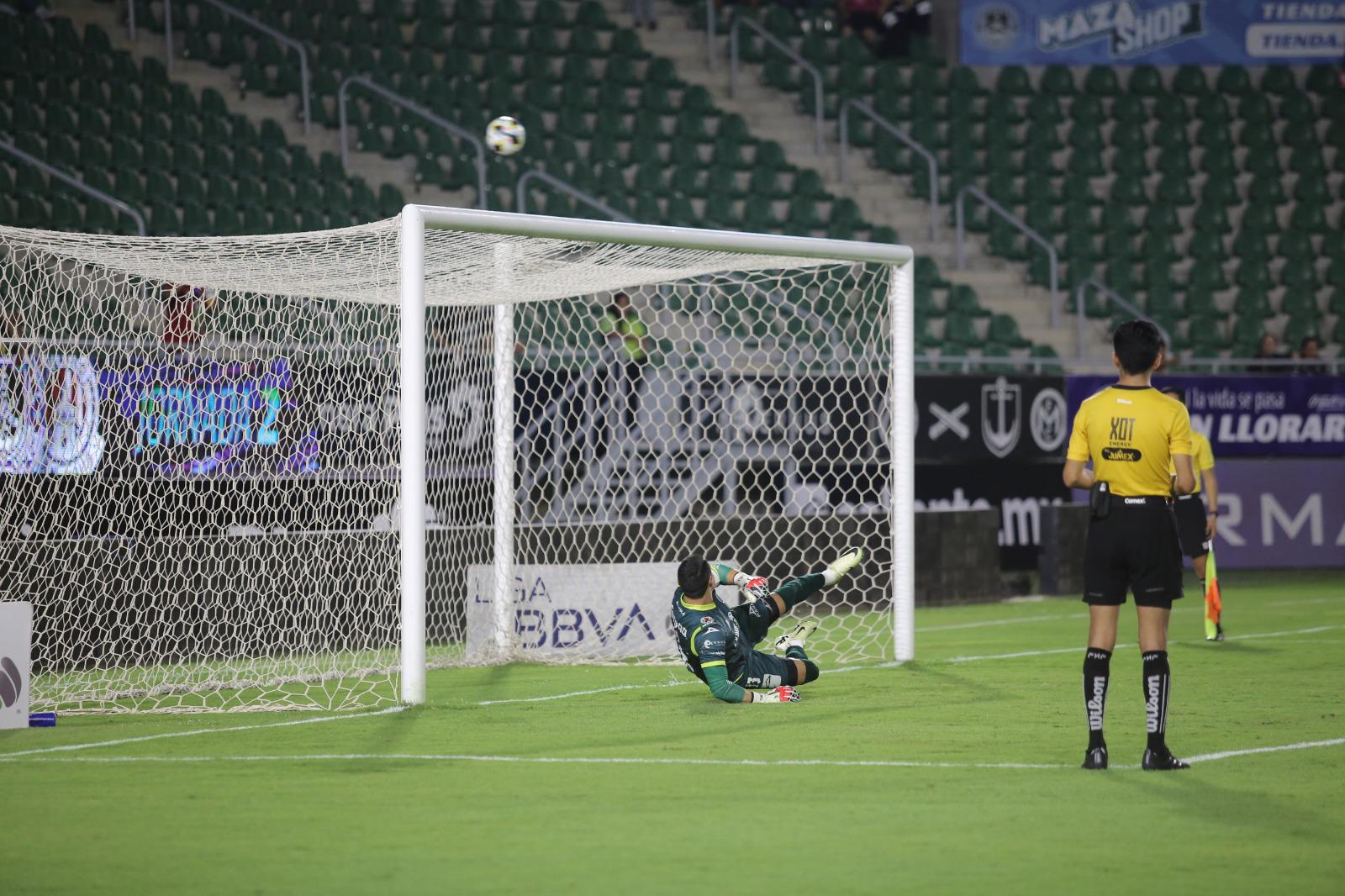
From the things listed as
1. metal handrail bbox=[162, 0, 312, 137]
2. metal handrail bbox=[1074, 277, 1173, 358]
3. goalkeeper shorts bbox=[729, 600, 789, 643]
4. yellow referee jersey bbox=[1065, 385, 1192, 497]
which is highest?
metal handrail bbox=[162, 0, 312, 137]

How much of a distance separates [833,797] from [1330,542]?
15860 mm

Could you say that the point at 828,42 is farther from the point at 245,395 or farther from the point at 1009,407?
the point at 245,395

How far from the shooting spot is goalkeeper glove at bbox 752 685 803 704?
31.3 ft

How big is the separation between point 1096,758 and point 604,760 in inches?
82.2

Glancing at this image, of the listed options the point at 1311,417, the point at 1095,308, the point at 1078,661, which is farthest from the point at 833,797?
the point at 1095,308

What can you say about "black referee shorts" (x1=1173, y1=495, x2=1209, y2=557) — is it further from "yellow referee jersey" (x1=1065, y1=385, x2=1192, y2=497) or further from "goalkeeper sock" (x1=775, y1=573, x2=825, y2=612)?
"yellow referee jersey" (x1=1065, y1=385, x2=1192, y2=497)

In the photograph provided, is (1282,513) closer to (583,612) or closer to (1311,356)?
(1311,356)

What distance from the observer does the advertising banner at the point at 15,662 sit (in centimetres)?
861

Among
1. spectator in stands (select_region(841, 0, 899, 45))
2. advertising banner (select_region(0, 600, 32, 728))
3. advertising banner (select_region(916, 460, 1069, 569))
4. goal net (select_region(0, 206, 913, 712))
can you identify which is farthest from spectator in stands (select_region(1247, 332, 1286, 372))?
advertising banner (select_region(0, 600, 32, 728))

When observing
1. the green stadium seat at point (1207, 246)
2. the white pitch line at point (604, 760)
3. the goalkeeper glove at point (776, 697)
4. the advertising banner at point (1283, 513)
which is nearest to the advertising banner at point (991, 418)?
the advertising banner at point (1283, 513)

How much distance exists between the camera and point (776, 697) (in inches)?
376

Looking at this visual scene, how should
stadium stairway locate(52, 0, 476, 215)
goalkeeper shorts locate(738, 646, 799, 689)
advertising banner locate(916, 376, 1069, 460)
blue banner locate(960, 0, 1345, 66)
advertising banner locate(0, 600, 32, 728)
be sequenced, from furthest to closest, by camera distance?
blue banner locate(960, 0, 1345, 66) < stadium stairway locate(52, 0, 476, 215) < advertising banner locate(916, 376, 1069, 460) < goalkeeper shorts locate(738, 646, 799, 689) < advertising banner locate(0, 600, 32, 728)

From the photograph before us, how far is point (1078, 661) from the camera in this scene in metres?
11.8

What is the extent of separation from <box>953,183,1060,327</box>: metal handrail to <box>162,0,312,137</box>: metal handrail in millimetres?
8926
